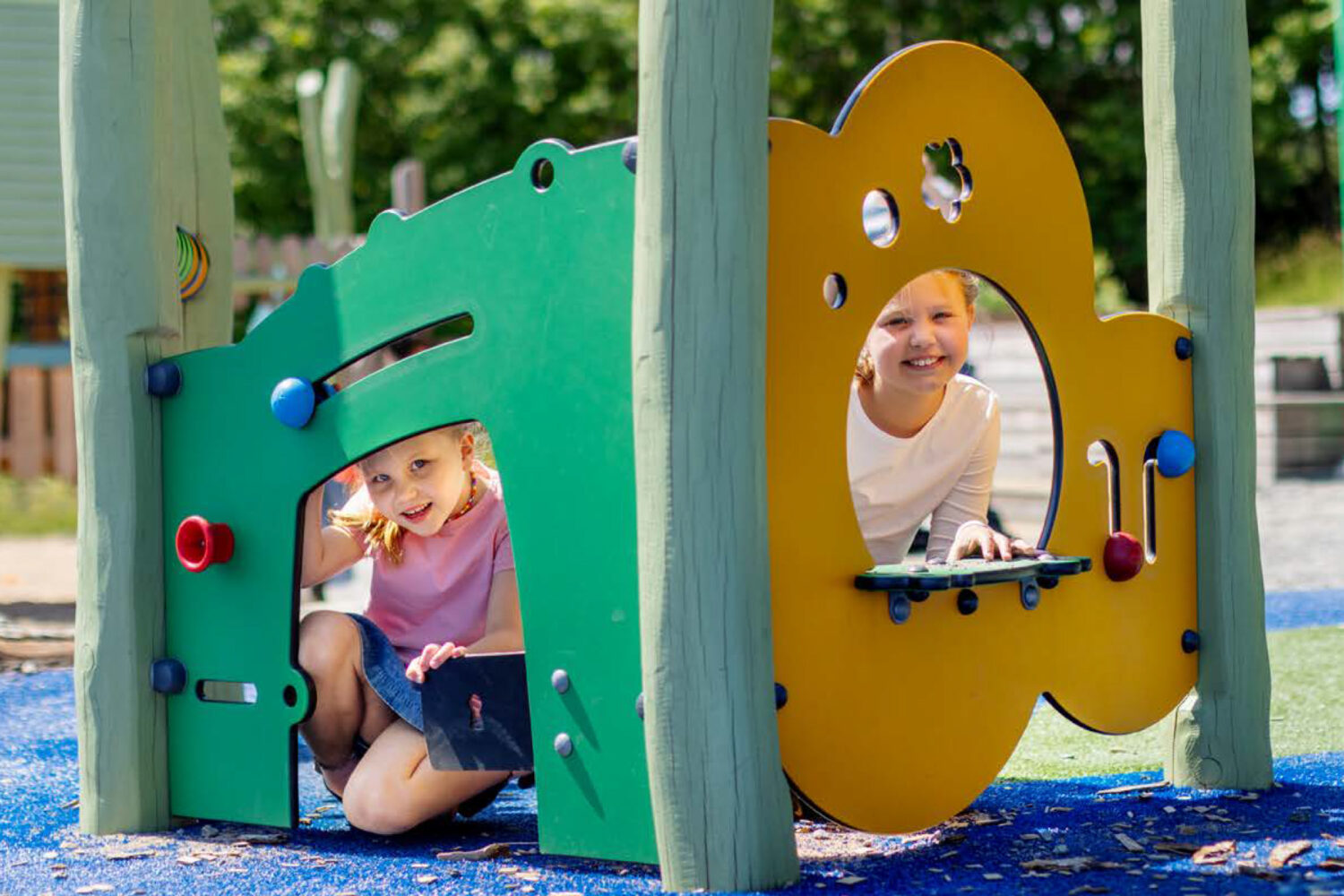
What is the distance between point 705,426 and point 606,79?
24334 mm

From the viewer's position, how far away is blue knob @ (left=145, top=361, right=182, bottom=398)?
13.0 ft

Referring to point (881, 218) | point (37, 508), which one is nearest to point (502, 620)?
point (881, 218)

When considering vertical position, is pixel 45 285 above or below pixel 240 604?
above

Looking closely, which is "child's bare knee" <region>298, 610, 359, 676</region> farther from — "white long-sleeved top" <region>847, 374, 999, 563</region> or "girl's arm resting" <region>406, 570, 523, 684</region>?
"white long-sleeved top" <region>847, 374, 999, 563</region>

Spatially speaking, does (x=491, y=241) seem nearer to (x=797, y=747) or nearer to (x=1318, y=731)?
(x=797, y=747)

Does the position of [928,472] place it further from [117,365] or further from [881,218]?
[117,365]

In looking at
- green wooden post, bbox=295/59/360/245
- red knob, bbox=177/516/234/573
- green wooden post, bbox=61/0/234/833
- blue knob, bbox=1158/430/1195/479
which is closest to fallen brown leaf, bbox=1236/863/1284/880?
blue knob, bbox=1158/430/1195/479

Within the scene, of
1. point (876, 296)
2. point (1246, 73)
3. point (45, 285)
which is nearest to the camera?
point (876, 296)

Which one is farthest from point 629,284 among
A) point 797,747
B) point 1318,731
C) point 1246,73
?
point 1318,731

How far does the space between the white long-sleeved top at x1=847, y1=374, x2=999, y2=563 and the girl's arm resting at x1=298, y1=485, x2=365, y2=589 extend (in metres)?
1.19

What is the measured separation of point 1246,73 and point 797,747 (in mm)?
2084

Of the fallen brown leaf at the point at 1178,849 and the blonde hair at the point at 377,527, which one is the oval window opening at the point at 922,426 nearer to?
the fallen brown leaf at the point at 1178,849

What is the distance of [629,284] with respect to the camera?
321cm

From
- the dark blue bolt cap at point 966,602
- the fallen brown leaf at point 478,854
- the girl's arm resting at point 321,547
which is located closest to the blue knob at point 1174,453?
the dark blue bolt cap at point 966,602
